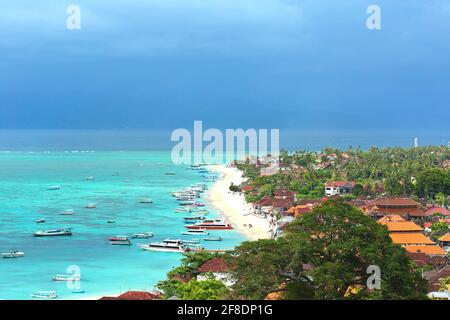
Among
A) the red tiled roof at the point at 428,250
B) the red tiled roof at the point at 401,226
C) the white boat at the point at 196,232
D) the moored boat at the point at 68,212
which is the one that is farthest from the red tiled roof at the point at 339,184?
the red tiled roof at the point at 428,250

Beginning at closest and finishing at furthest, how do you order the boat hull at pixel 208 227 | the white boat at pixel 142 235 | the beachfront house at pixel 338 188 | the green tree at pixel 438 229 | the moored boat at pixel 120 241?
1. the green tree at pixel 438 229
2. the moored boat at pixel 120 241
3. the white boat at pixel 142 235
4. the boat hull at pixel 208 227
5. the beachfront house at pixel 338 188

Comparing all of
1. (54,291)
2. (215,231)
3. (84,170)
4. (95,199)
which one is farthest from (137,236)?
(84,170)

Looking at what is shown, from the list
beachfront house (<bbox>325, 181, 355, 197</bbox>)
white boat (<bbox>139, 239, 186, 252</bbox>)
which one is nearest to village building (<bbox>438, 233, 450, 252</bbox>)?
white boat (<bbox>139, 239, 186, 252</bbox>)

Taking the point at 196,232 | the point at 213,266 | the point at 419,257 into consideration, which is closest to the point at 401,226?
the point at 419,257

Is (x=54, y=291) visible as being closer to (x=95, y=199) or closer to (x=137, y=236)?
(x=137, y=236)

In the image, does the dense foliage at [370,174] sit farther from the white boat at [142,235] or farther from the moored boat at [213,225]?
the white boat at [142,235]

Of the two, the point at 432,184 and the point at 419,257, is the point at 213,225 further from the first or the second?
the point at 419,257
